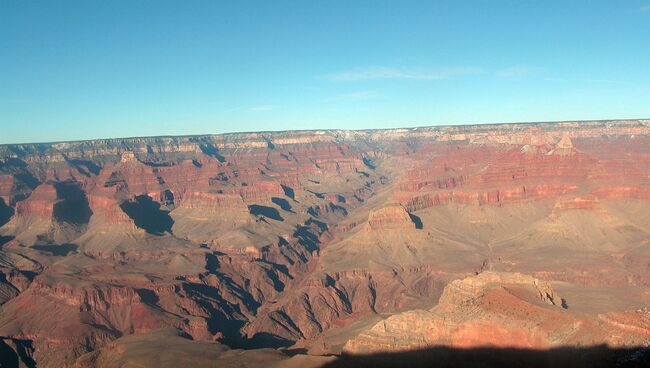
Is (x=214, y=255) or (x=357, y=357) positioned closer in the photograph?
(x=357, y=357)

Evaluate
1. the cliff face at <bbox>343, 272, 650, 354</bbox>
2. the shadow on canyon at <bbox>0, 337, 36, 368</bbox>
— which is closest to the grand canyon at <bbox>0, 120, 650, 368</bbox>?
the cliff face at <bbox>343, 272, 650, 354</bbox>

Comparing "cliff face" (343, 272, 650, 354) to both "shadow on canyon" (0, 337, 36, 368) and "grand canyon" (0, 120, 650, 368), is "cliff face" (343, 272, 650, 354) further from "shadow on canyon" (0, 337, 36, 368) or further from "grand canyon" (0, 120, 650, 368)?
"shadow on canyon" (0, 337, 36, 368)

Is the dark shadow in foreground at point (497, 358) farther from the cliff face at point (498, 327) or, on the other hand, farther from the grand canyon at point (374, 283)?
the cliff face at point (498, 327)

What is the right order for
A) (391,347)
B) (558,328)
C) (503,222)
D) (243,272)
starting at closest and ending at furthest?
1. (558,328)
2. (391,347)
3. (243,272)
4. (503,222)

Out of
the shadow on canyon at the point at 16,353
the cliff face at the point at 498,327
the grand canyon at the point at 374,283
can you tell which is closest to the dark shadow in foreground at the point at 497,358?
the grand canyon at the point at 374,283

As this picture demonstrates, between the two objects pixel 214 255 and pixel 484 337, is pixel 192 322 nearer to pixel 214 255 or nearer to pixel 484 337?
pixel 214 255

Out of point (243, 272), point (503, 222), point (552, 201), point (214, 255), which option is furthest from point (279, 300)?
point (552, 201)

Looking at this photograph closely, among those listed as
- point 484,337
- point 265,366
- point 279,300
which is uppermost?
point 484,337

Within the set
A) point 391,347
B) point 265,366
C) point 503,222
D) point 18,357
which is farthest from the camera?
point 503,222
